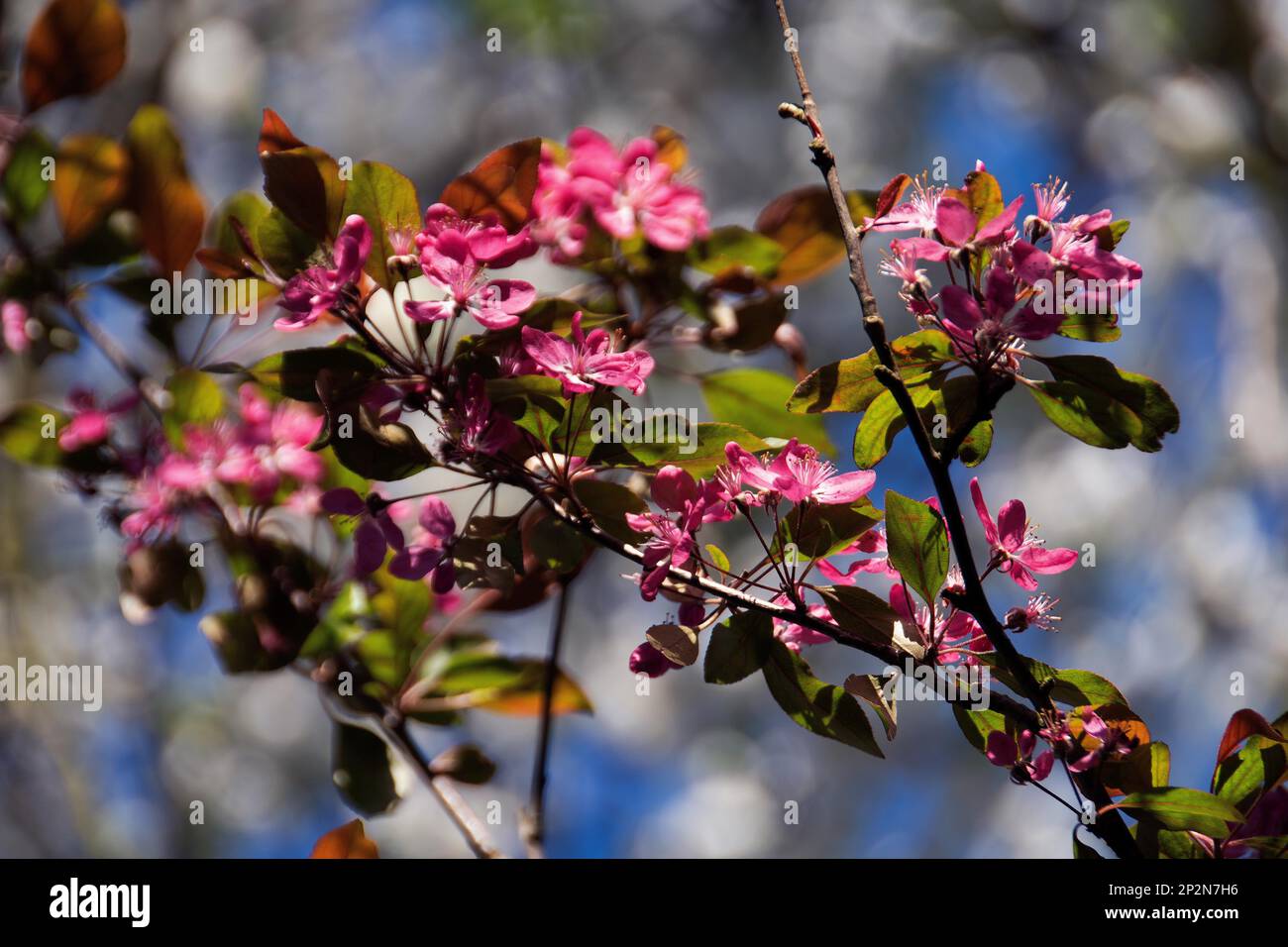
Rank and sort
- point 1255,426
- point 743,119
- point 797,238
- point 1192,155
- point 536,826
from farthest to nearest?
point 743,119
point 1192,155
point 1255,426
point 797,238
point 536,826

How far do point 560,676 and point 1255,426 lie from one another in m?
3.46

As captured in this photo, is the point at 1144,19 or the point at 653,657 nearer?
the point at 653,657

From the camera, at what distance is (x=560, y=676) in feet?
2.86

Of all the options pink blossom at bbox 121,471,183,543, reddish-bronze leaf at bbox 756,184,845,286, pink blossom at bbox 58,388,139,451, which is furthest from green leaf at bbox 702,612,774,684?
pink blossom at bbox 58,388,139,451

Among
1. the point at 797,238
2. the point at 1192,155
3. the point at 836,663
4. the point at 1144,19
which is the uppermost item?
the point at 1144,19

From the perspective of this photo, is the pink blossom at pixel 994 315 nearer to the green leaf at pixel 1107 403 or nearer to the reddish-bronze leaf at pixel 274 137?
the green leaf at pixel 1107 403

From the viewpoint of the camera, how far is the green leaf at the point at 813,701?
0.54 meters

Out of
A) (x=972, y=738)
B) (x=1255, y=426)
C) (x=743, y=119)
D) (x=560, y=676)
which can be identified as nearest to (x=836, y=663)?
(x=1255, y=426)

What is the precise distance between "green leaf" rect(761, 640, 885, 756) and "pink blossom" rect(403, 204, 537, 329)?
0.23 metres

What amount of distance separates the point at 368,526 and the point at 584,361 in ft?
0.53

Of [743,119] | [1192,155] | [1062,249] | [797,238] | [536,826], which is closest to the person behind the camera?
[1062,249]

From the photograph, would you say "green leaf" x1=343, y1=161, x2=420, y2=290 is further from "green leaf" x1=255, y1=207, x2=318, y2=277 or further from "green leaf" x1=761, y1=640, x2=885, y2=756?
"green leaf" x1=761, y1=640, x2=885, y2=756
